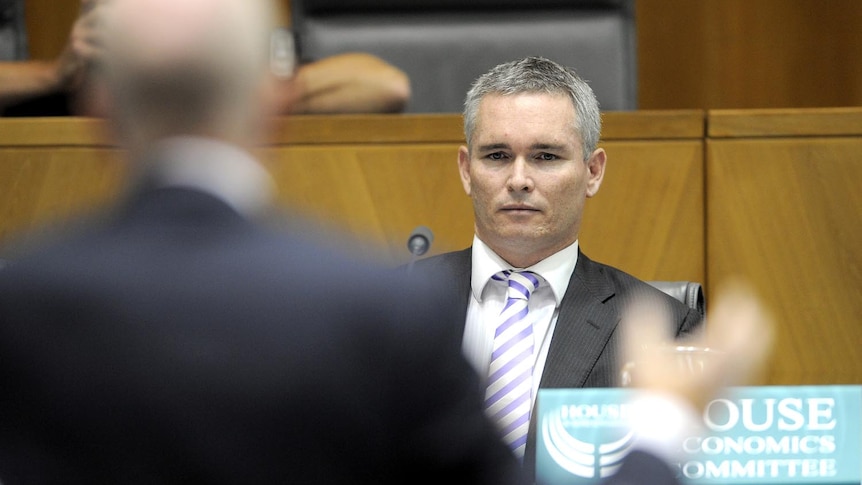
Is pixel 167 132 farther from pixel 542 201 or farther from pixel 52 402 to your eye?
pixel 542 201

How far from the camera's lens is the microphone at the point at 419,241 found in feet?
6.86

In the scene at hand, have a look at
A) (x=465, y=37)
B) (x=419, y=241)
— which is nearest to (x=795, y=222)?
(x=419, y=241)

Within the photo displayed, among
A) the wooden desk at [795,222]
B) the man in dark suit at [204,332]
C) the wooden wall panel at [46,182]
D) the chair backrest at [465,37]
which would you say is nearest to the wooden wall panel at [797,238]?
the wooden desk at [795,222]

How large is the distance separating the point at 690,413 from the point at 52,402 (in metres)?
0.46

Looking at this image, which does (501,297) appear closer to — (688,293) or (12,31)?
Answer: (688,293)

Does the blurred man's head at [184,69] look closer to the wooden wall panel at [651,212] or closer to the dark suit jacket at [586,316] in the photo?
the dark suit jacket at [586,316]

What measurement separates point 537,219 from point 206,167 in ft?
3.72

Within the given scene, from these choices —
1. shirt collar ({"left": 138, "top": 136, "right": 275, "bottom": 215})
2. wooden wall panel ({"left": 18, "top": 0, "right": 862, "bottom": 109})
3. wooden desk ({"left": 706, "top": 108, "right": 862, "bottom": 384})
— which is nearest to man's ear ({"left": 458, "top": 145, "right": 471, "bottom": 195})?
wooden desk ({"left": 706, "top": 108, "right": 862, "bottom": 384})

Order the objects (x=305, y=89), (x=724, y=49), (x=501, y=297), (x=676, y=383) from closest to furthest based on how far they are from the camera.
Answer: (x=676, y=383)
(x=501, y=297)
(x=305, y=89)
(x=724, y=49)

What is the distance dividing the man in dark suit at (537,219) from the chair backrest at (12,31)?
1352 millimetres

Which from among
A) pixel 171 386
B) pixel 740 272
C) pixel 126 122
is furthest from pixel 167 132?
pixel 740 272

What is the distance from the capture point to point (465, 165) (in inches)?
77.0

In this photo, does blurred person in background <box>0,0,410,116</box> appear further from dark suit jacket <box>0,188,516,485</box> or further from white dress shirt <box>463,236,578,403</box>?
dark suit jacket <box>0,188,516,485</box>

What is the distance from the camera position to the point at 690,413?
0.88 meters
